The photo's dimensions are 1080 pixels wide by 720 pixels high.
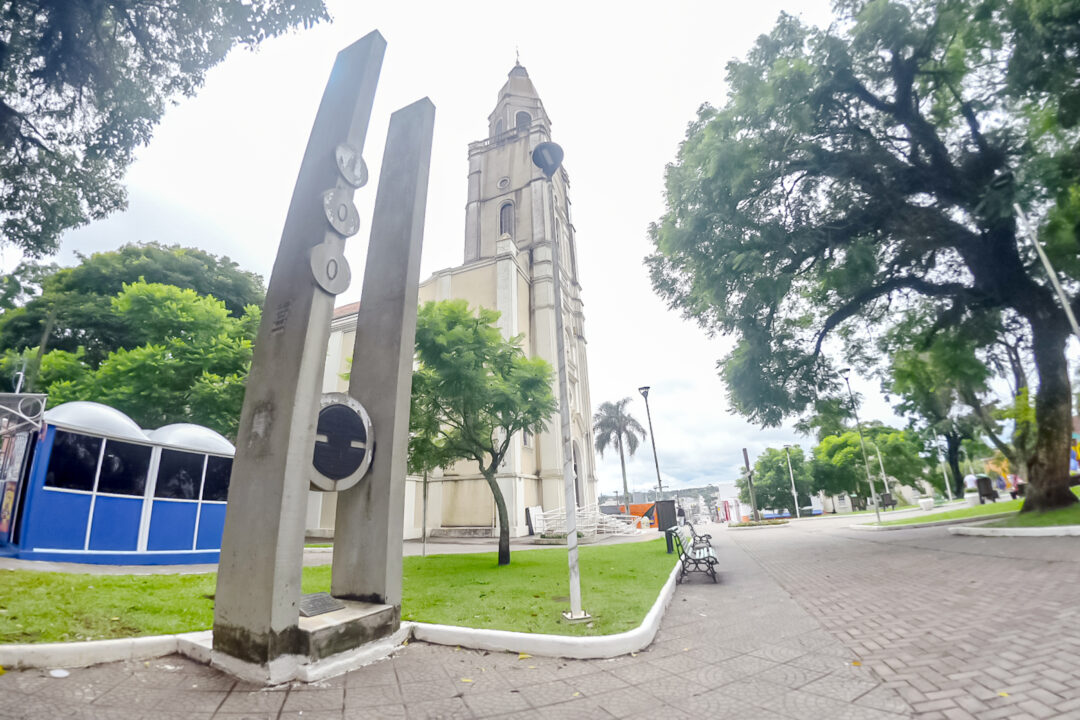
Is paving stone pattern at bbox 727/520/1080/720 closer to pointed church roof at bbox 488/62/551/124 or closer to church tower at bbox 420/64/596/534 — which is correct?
church tower at bbox 420/64/596/534

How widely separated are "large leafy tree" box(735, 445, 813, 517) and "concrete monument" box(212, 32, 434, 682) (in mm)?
64694

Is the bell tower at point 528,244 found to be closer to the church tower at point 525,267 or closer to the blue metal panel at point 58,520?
the church tower at point 525,267

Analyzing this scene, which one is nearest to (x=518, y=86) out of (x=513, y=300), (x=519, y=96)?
(x=519, y=96)

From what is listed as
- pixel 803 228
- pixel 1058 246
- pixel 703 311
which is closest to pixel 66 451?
pixel 703 311

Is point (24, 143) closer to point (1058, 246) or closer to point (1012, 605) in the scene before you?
point (1012, 605)

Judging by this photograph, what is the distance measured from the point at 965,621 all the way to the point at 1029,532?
31.7ft

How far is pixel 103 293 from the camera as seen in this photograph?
2528cm

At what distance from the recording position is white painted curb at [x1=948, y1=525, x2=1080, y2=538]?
10.8 metres

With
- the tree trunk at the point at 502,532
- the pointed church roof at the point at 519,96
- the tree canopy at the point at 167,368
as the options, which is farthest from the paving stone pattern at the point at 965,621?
the pointed church roof at the point at 519,96

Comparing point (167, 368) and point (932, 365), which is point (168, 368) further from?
point (932, 365)

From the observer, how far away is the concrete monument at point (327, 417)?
4.15 metres

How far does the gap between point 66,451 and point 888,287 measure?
21.8 metres

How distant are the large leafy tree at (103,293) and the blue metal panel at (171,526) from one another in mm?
13405

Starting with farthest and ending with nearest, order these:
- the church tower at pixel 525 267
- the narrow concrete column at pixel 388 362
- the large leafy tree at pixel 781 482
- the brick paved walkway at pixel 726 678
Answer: the large leafy tree at pixel 781 482 → the church tower at pixel 525 267 → the narrow concrete column at pixel 388 362 → the brick paved walkway at pixel 726 678
